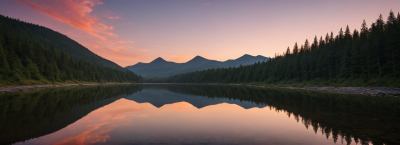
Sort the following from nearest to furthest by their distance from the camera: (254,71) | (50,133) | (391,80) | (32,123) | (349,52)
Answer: (50,133)
(32,123)
(391,80)
(349,52)
(254,71)

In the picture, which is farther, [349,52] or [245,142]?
[349,52]

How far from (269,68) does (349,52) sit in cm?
5188

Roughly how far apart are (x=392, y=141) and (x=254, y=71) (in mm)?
127960

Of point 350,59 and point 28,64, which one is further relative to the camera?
point 28,64

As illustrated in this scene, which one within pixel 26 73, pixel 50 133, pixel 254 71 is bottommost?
pixel 50 133

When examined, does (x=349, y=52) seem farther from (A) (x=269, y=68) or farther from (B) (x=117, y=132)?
(B) (x=117, y=132)

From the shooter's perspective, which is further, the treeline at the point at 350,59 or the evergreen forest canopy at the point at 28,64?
the evergreen forest canopy at the point at 28,64

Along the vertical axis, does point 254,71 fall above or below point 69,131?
above

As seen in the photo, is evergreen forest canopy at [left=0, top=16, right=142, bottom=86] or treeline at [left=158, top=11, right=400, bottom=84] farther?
evergreen forest canopy at [left=0, top=16, right=142, bottom=86]

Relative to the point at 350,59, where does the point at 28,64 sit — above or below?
below

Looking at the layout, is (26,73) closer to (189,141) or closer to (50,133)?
(50,133)

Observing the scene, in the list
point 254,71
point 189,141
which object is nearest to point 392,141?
point 189,141

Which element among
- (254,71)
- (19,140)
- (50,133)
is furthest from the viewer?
(254,71)

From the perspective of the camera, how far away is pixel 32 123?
11.9m
